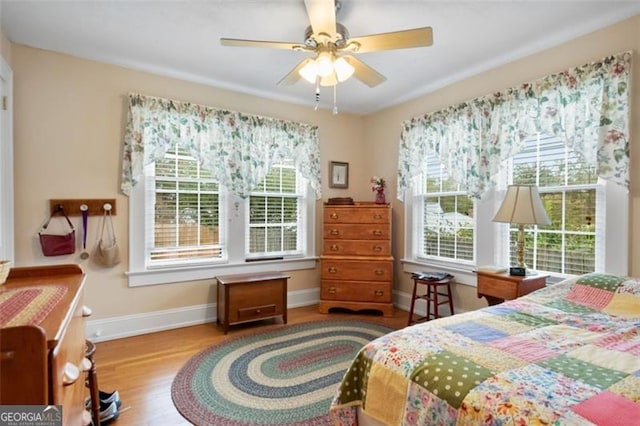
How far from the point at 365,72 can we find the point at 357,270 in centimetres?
227

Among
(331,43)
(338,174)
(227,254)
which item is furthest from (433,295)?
(331,43)

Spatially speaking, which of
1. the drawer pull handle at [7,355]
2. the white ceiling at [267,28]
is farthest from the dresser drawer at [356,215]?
the drawer pull handle at [7,355]

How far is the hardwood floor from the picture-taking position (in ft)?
6.59

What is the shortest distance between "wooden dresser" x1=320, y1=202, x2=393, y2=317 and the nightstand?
1.19 metres

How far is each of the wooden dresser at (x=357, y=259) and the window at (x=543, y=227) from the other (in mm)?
485

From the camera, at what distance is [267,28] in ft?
8.07

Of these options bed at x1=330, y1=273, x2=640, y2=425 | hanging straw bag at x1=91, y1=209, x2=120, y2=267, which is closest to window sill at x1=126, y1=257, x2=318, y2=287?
hanging straw bag at x1=91, y1=209, x2=120, y2=267

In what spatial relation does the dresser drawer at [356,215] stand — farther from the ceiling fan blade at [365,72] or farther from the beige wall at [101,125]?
the ceiling fan blade at [365,72]

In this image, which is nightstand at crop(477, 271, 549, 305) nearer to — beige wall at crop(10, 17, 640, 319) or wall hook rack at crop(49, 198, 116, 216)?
beige wall at crop(10, 17, 640, 319)

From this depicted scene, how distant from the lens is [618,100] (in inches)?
89.0

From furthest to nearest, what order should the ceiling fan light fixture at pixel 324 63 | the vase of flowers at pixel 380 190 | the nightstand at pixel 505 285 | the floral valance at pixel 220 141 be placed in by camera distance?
the vase of flowers at pixel 380 190 < the floral valance at pixel 220 141 < the nightstand at pixel 505 285 < the ceiling fan light fixture at pixel 324 63

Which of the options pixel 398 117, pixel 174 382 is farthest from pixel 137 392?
pixel 398 117

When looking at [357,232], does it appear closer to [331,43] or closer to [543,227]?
[543,227]

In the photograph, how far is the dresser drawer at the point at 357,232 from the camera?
12.7 ft
